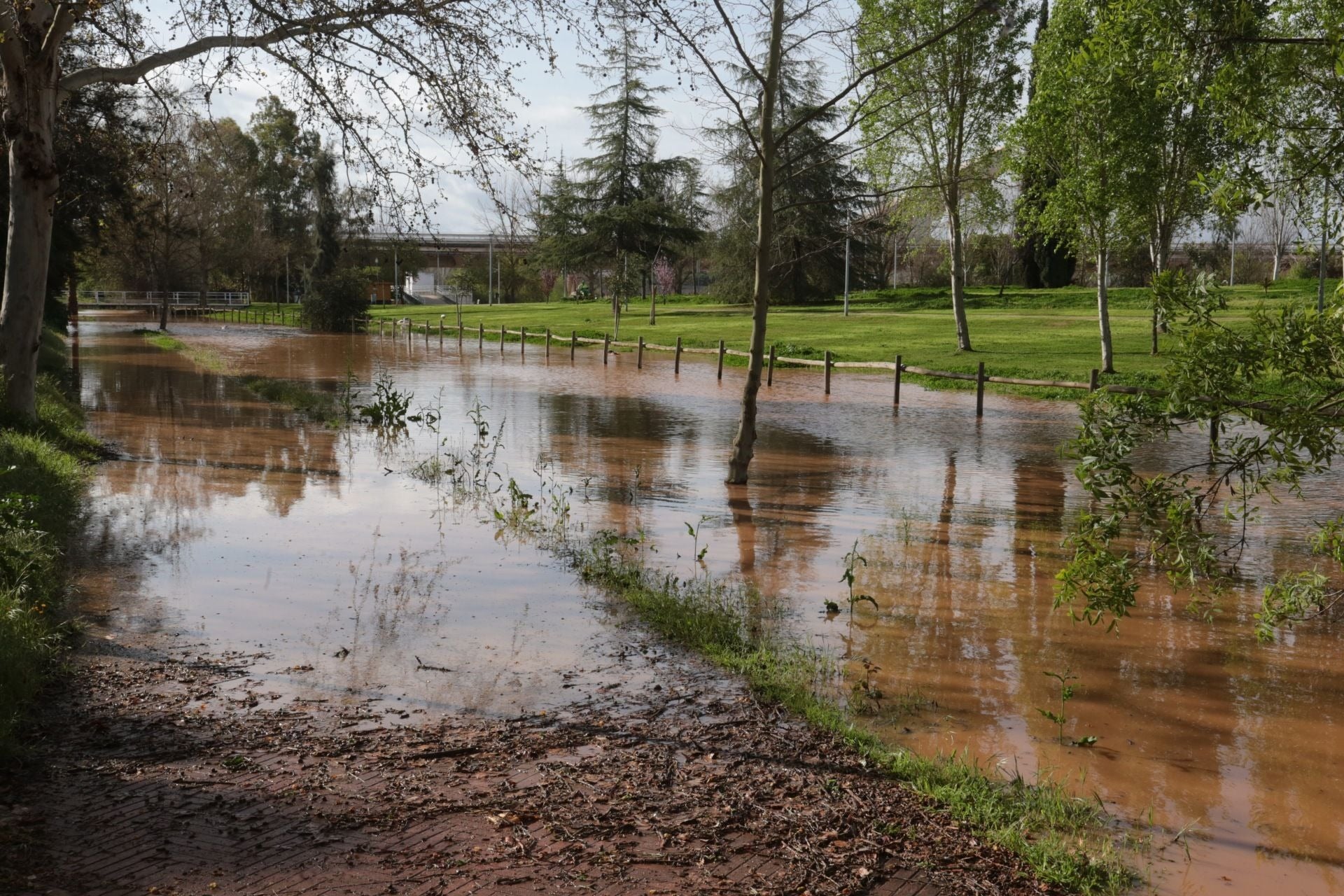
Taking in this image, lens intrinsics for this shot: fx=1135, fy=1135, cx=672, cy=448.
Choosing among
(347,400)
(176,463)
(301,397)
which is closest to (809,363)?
(301,397)

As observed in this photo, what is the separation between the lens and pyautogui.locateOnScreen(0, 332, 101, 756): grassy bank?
6.13m

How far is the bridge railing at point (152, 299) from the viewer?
79062 mm

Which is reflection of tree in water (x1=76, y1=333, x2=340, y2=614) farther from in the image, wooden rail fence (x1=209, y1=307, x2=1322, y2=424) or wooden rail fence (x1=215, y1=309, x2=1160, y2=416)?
wooden rail fence (x1=215, y1=309, x2=1160, y2=416)

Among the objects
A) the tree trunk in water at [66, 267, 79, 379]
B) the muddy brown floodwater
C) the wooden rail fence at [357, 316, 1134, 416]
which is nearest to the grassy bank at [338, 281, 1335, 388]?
the wooden rail fence at [357, 316, 1134, 416]

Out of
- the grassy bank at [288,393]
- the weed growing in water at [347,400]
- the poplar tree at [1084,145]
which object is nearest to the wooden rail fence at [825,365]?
the poplar tree at [1084,145]

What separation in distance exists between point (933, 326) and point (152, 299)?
60.3 m

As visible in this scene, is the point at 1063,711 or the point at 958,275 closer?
the point at 1063,711

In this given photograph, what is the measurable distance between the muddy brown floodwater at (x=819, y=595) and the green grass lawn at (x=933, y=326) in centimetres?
1243

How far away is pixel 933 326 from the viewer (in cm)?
4334

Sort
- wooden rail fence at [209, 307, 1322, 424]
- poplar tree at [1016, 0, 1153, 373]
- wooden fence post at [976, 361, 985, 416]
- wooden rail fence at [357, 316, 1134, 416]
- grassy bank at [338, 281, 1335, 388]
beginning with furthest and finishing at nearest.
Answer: grassy bank at [338, 281, 1335, 388] < poplar tree at [1016, 0, 1153, 373] < wooden rail fence at [357, 316, 1134, 416] < wooden fence post at [976, 361, 985, 416] < wooden rail fence at [209, 307, 1322, 424]

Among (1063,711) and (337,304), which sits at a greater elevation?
(337,304)

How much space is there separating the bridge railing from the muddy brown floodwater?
6492 centimetres

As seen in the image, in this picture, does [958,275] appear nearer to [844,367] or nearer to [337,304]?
[844,367]

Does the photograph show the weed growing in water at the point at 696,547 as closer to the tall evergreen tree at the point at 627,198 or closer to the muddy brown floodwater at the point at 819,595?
the muddy brown floodwater at the point at 819,595
